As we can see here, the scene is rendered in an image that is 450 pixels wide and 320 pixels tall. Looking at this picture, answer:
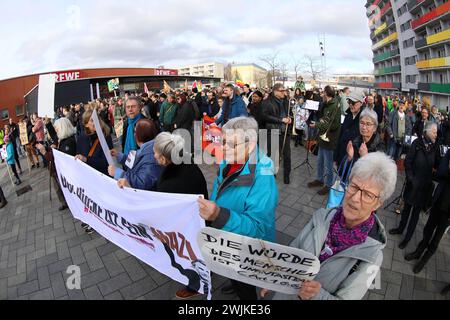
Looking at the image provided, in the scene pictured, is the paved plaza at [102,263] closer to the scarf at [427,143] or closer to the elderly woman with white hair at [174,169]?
the elderly woman with white hair at [174,169]

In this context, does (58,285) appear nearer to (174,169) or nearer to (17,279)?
(17,279)

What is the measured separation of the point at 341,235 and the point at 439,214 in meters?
2.56

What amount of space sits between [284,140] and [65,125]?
4.50 meters

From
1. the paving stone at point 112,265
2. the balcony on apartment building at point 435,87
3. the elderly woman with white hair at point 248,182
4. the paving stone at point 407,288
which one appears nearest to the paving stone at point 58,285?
the paving stone at point 112,265

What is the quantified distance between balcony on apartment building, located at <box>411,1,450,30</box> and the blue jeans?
41217 mm

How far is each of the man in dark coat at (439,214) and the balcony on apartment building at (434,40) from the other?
139 feet

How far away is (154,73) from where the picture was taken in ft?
150

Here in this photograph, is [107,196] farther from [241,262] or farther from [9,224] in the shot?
[9,224]

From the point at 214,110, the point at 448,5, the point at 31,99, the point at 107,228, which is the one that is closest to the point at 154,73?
the point at 31,99

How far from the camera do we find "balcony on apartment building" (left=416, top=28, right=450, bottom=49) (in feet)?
108

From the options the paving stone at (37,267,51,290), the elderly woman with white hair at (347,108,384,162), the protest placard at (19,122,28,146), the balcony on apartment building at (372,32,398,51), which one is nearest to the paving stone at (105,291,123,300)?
the paving stone at (37,267,51,290)

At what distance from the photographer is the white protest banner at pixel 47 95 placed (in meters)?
5.52

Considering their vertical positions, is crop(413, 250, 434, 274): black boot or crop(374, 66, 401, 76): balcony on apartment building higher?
crop(374, 66, 401, 76): balcony on apartment building

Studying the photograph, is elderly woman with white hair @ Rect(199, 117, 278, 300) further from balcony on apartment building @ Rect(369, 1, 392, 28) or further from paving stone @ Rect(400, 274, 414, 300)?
balcony on apartment building @ Rect(369, 1, 392, 28)
